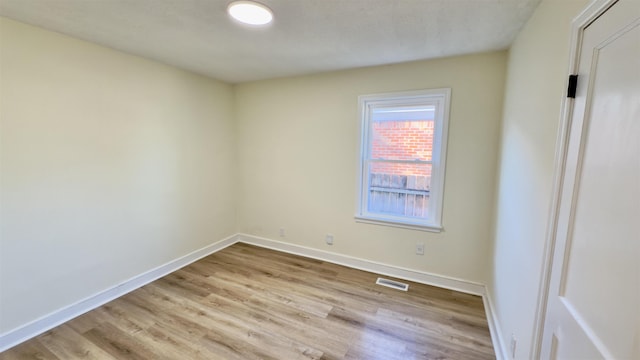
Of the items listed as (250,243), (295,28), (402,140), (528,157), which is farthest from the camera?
(250,243)

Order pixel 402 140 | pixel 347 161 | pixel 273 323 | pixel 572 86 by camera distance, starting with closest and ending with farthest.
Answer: pixel 572 86, pixel 273 323, pixel 402 140, pixel 347 161

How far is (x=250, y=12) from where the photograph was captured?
5.57 ft

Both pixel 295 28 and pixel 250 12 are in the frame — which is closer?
pixel 250 12

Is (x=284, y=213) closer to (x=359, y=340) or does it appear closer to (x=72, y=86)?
(x=359, y=340)

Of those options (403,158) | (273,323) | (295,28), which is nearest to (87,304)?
(273,323)

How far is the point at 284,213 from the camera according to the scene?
3.72 m

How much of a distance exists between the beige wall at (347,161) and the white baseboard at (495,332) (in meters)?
0.32

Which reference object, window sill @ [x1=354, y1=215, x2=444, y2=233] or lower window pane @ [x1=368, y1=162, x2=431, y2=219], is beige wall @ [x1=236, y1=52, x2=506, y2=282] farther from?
lower window pane @ [x1=368, y1=162, x2=431, y2=219]

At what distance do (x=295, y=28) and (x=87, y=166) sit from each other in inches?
84.2

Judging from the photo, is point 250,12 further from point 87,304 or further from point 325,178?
point 87,304

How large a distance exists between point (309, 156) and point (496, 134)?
2.02 meters

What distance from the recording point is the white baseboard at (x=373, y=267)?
9.12 feet

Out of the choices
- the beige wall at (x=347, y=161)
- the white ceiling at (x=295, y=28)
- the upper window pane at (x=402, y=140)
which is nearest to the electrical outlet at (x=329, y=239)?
the beige wall at (x=347, y=161)

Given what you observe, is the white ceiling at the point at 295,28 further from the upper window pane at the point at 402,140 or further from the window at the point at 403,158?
the upper window pane at the point at 402,140
